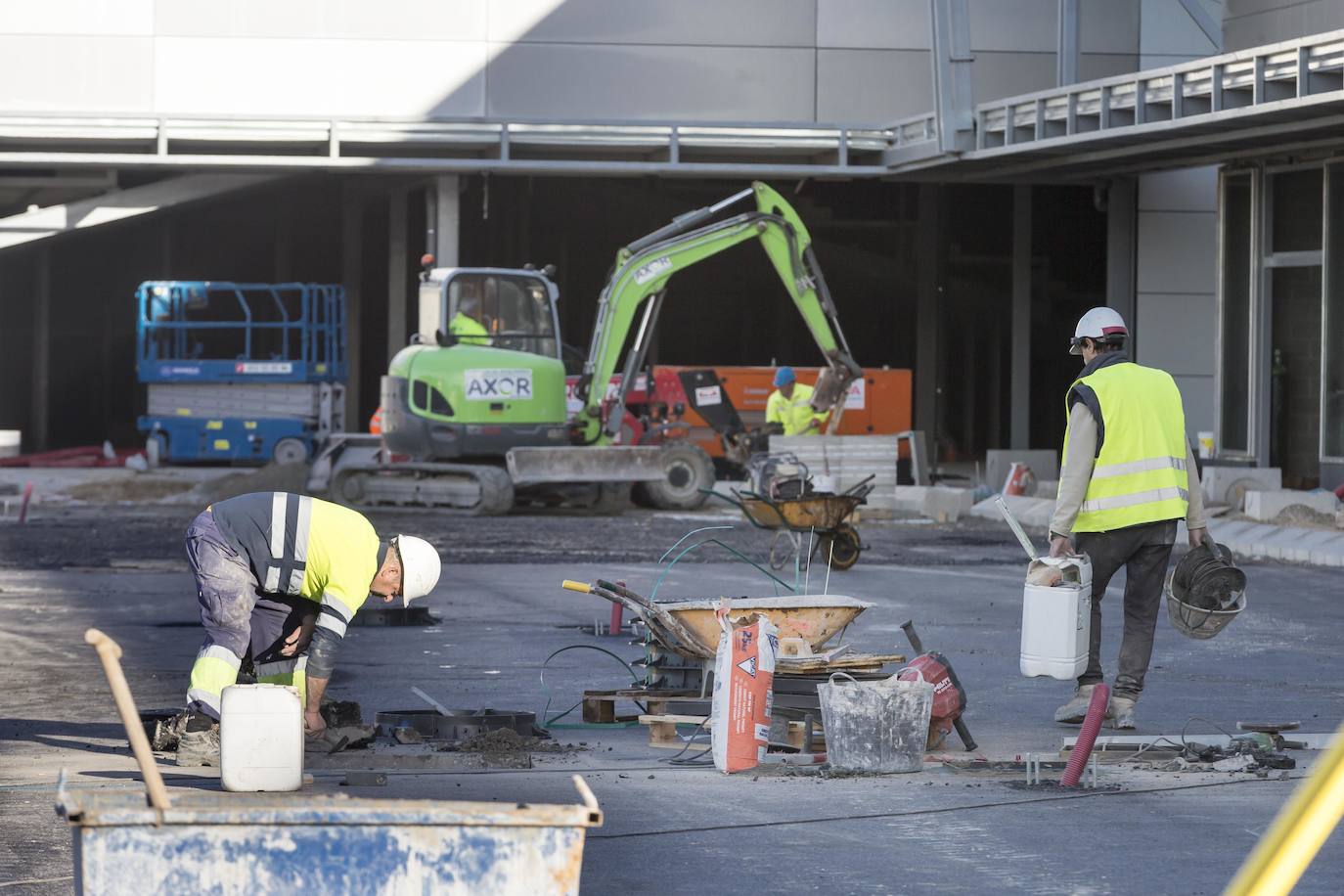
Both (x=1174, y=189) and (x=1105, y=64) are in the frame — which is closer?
(x=1174, y=189)

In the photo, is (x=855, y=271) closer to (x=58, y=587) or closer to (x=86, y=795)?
(x=58, y=587)

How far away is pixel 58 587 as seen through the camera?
14.9m

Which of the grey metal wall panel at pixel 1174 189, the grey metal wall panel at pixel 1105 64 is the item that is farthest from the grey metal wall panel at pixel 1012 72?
the grey metal wall panel at pixel 1174 189

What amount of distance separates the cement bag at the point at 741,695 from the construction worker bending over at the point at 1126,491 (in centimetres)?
185

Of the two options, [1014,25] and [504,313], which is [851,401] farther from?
[504,313]

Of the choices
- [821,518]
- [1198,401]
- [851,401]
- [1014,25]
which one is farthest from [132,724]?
[1014,25]

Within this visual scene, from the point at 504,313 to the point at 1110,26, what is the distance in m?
12.7

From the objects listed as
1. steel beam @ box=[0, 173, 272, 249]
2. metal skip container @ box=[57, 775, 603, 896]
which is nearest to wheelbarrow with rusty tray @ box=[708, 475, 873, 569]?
metal skip container @ box=[57, 775, 603, 896]

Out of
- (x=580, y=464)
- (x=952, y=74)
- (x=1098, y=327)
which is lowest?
(x=580, y=464)

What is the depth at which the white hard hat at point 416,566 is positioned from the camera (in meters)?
8.34

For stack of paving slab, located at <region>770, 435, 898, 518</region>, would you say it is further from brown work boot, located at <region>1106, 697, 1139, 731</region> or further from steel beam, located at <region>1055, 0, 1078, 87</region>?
brown work boot, located at <region>1106, 697, 1139, 731</region>

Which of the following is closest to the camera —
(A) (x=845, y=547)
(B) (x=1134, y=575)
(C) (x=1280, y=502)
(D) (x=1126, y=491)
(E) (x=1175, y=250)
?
(D) (x=1126, y=491)

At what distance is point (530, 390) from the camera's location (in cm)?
2242

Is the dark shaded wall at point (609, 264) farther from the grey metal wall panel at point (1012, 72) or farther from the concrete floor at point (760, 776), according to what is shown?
the concrete floor at point (760, 776)
